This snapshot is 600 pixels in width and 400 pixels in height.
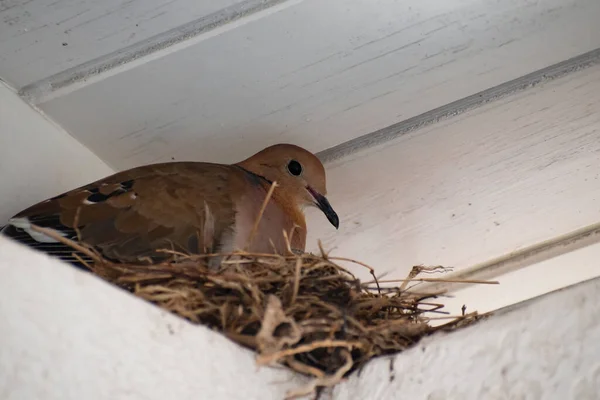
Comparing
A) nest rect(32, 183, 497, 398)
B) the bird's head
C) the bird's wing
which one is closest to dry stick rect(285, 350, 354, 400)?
nest rect(32, 183, 497, 398)

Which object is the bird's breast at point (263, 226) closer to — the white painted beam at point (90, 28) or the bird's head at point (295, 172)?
the bird's head at point (295, 172)

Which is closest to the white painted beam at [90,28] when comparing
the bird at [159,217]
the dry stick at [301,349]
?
the bird at [159,217]

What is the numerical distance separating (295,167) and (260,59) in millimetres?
314

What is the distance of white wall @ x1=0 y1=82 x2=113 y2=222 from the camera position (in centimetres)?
152

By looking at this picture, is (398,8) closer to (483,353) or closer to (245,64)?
(245,64)

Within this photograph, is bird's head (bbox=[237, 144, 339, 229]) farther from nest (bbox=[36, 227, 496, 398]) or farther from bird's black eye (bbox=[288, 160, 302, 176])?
nest (bbox=[36, 227, 496, 398])

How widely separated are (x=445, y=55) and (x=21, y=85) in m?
0.94

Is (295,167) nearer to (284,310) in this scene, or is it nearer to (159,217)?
(159,217)

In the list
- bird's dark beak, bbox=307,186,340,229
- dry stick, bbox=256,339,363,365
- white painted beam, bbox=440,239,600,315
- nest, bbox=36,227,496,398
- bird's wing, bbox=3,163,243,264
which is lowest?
dry stick, bbox=256,339,363,365

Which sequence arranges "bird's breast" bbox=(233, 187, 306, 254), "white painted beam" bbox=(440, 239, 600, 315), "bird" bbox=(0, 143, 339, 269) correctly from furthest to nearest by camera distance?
"white painted beam" bbox=(440, 239, 600, 315), "bird's breast" bbox=(233, 187, 306, 254), "bird" bbox=(0, 143, 339, 269)

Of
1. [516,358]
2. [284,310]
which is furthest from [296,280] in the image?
[516,358]

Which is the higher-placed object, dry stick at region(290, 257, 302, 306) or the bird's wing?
the bird's wing

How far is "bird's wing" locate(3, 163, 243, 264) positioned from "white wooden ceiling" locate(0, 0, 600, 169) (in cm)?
20

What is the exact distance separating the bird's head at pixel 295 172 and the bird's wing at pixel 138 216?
0.25 meters
